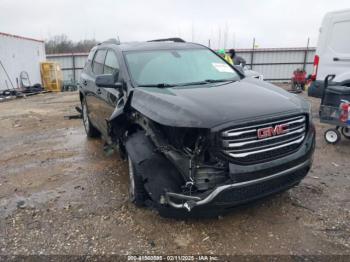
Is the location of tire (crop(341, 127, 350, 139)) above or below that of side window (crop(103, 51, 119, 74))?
below

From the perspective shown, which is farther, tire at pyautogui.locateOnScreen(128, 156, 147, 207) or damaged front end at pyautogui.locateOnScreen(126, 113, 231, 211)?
tire at pyautogui.locateOnScreen(128, 156, 147, 207)

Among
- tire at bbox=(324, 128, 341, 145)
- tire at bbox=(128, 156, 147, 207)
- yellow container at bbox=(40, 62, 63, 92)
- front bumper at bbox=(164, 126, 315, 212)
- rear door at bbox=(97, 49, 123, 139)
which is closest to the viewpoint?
front bumper at bbox=(164, 126, 315, 212)

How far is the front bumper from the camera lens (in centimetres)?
267

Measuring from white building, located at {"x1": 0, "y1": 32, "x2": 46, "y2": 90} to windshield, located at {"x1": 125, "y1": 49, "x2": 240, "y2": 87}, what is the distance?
1400 cm

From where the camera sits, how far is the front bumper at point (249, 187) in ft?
8.75

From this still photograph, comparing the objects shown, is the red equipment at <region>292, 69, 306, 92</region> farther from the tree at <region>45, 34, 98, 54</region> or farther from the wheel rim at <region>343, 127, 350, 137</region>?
the tree at <region>45, 34, 98, 54</region>

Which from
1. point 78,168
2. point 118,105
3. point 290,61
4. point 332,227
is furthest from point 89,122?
point 290,61

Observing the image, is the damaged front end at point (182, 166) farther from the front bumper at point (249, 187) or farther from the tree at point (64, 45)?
the tree at point (64, 45)

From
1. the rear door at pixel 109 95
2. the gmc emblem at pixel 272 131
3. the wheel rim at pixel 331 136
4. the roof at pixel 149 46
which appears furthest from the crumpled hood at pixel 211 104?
the wheel rim at pixel 331 136

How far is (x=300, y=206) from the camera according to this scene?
3531mm

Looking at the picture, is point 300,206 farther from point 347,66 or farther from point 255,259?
point 347,66

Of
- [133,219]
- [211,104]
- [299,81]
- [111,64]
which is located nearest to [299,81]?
[299,81]

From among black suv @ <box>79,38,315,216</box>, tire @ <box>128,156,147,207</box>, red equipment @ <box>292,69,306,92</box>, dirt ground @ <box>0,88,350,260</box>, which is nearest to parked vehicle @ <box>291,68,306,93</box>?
red equipment @ <box>292,69,306,92</box>

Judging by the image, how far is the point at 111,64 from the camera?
464cm
